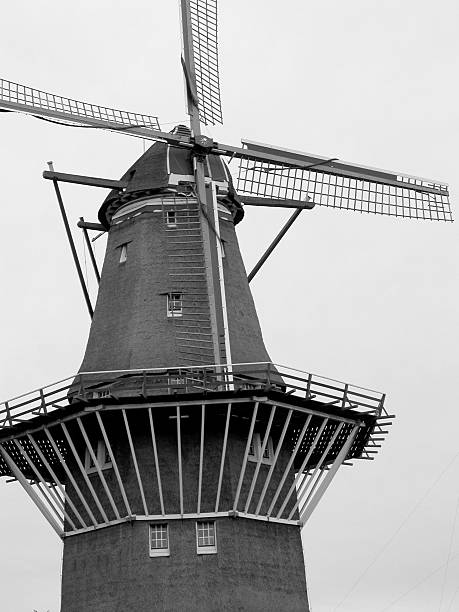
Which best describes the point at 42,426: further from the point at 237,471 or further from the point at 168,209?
the point at 168,209

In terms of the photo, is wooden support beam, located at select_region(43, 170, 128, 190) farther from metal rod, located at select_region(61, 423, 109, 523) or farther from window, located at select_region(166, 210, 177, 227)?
metal rod, located at select_region(61, 423, 109, 523)

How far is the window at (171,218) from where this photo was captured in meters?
29.0

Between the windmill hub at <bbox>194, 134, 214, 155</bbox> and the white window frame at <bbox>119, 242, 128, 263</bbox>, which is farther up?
the windmill hub at <bbox>194, 134, 214, 155</bbox>

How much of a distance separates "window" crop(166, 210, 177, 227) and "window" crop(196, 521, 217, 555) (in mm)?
7755

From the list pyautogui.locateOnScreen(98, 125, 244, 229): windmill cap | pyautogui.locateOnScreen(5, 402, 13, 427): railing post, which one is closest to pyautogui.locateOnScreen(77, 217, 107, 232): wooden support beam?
pyautogui.locateOnScreen(98, 125, 244, 229): windmill cap

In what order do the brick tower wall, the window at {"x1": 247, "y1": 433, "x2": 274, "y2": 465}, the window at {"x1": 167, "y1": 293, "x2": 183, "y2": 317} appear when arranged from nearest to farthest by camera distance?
1. the brick tower wall
2. the window at {"x1": 247, "y1": 433, "x2": 274, "y2": 465}
3. the window at {"x1": 167, "y1": 293, "x2": 183, "y2": 317}

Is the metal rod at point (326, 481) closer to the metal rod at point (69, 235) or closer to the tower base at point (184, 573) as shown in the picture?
the tower base at point (184, 573)

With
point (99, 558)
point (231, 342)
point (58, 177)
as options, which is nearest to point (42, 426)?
point (99, 558)

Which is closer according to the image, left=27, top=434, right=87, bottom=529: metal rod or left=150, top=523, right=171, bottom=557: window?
left=150, top=523, right=171, bottom=557: window

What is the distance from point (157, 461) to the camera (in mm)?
25609

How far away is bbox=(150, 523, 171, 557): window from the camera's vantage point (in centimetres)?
2519

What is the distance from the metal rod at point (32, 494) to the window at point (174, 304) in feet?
16.7

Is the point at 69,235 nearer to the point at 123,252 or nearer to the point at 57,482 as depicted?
the point at 123,252

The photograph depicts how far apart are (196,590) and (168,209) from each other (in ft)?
31.7
